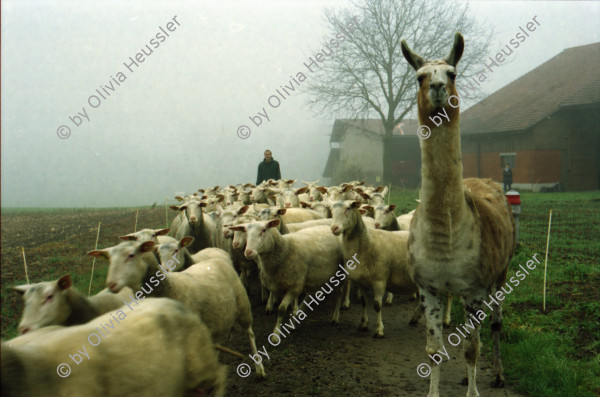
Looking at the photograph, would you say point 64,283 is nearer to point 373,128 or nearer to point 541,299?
point 541,299

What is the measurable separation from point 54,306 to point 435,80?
368cm

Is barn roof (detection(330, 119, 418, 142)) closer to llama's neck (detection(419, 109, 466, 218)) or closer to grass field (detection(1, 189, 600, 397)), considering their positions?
grass field (detection(1, 189, 600, 397))

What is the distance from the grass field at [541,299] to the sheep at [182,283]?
122 inches

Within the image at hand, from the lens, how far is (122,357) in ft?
8.45

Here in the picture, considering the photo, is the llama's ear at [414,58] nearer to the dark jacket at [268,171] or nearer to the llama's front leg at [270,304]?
the llama's front leg at [270,304]

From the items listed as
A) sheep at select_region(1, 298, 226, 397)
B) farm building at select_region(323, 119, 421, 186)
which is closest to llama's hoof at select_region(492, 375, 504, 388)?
sheep at select_region(1, 298, 226, 397)

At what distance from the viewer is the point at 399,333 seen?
6.32 meters

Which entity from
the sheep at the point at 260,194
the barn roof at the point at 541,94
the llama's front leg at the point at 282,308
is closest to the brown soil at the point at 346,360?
the llama's front leg at the point at 282,308

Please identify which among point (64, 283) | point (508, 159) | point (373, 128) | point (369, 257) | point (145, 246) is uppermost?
point (373, 128)

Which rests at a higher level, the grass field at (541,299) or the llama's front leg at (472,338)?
the llama's front leg at (472,338)

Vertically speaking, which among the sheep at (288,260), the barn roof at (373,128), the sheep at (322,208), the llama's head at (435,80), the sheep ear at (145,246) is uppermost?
the barn roof at (373,128)

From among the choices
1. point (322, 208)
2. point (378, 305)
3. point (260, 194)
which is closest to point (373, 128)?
point (260, 194)

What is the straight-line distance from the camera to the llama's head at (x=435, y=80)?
138 inches

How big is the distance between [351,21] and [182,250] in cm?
2783
